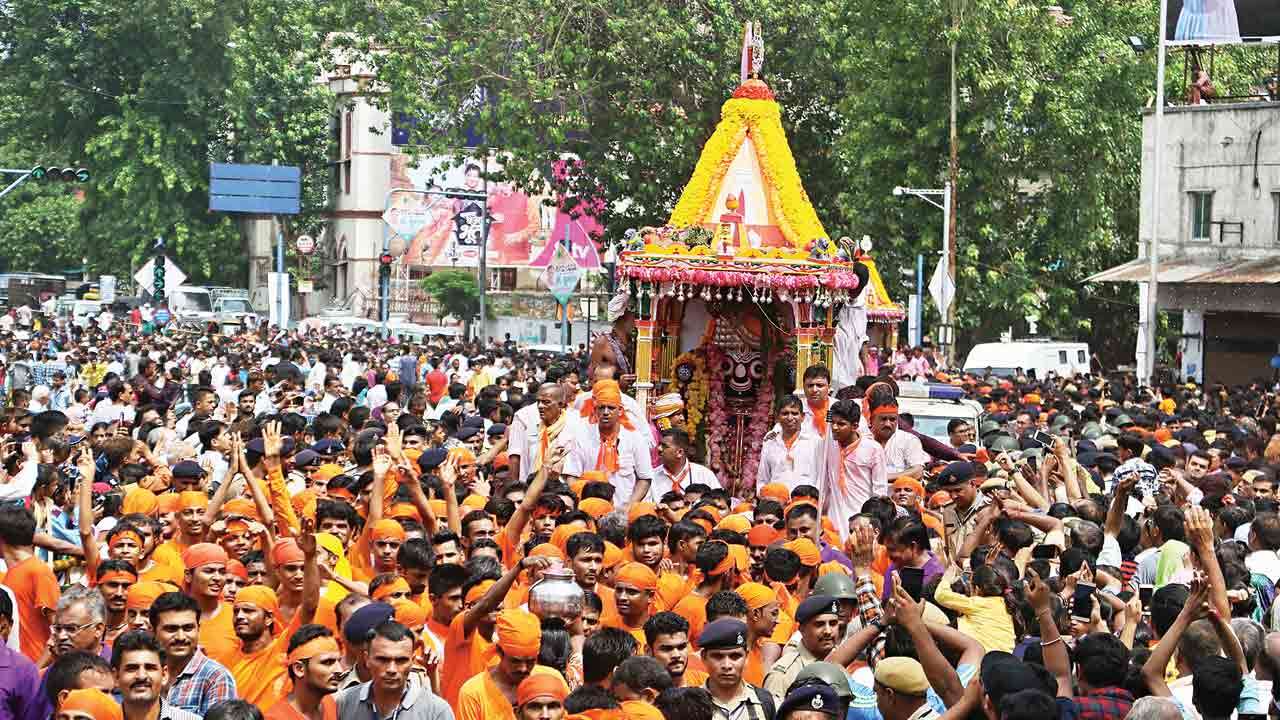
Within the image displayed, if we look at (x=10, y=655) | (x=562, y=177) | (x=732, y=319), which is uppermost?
(x=562, y=177)

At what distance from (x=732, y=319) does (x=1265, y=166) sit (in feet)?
61.0

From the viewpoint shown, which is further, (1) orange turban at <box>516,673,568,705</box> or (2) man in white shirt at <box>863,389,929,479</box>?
(2) man in white shirt at <box>863,389,929,479</box>

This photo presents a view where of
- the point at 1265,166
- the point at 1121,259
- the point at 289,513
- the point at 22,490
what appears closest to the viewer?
the point at 289,513

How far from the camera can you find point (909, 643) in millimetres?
7094


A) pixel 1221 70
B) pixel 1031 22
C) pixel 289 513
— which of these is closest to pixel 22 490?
pixel 289 513

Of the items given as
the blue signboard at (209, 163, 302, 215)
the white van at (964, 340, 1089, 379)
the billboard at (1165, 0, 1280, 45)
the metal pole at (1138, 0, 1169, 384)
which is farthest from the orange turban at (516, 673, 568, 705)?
the blue signboard at (209, 163, 302, 215)

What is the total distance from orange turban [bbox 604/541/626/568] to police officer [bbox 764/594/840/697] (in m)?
1.72

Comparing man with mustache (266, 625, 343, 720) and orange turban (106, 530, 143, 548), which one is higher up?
orange turban (106, 530, 143, 548)

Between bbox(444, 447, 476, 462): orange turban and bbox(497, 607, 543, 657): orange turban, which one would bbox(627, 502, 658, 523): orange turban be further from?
bbox(497, 607, 543, 657): orange turban

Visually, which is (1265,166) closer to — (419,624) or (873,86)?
(873,86)

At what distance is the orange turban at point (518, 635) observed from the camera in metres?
6.95

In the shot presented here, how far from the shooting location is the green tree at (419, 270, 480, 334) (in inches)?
2210

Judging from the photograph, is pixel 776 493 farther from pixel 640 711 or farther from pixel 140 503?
pixel 640 711

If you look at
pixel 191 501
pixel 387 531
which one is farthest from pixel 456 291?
pixel 387 531
